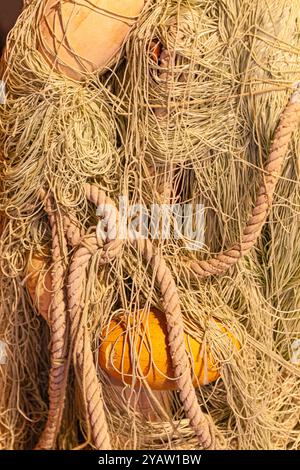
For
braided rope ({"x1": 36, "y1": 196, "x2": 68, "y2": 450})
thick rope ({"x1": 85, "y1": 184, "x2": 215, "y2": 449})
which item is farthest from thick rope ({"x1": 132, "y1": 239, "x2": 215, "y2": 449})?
braided rope ({"x1": 36, "y1": 196, "x2": 68, "y2": 450})

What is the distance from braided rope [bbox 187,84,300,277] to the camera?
685 mm

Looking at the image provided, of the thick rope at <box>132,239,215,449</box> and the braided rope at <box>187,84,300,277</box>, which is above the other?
the braided rope at <box>187,84,300,277</box>

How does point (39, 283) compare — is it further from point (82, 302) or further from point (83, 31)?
point (83, 31)

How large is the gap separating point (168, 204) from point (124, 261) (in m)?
0.10

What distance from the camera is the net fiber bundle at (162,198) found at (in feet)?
2.26

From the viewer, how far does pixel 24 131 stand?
28.0 inches

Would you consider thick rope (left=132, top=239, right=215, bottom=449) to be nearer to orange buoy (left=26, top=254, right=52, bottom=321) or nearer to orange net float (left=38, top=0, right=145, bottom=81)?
orange buoy (left=26, top=254, right=52, bottom=321)

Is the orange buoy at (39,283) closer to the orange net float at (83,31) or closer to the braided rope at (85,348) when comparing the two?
the braided rope at (85,348)

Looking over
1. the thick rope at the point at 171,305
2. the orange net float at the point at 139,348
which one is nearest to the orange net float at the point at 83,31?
the thick rope at the point at 171,305

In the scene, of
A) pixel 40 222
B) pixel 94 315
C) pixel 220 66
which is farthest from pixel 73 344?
pixel 220 66

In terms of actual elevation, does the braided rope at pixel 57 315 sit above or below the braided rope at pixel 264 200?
below

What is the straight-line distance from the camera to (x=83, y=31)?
685mm

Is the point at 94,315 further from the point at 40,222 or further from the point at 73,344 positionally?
the point at 40,222

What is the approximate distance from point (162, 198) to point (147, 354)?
22 centimetres
